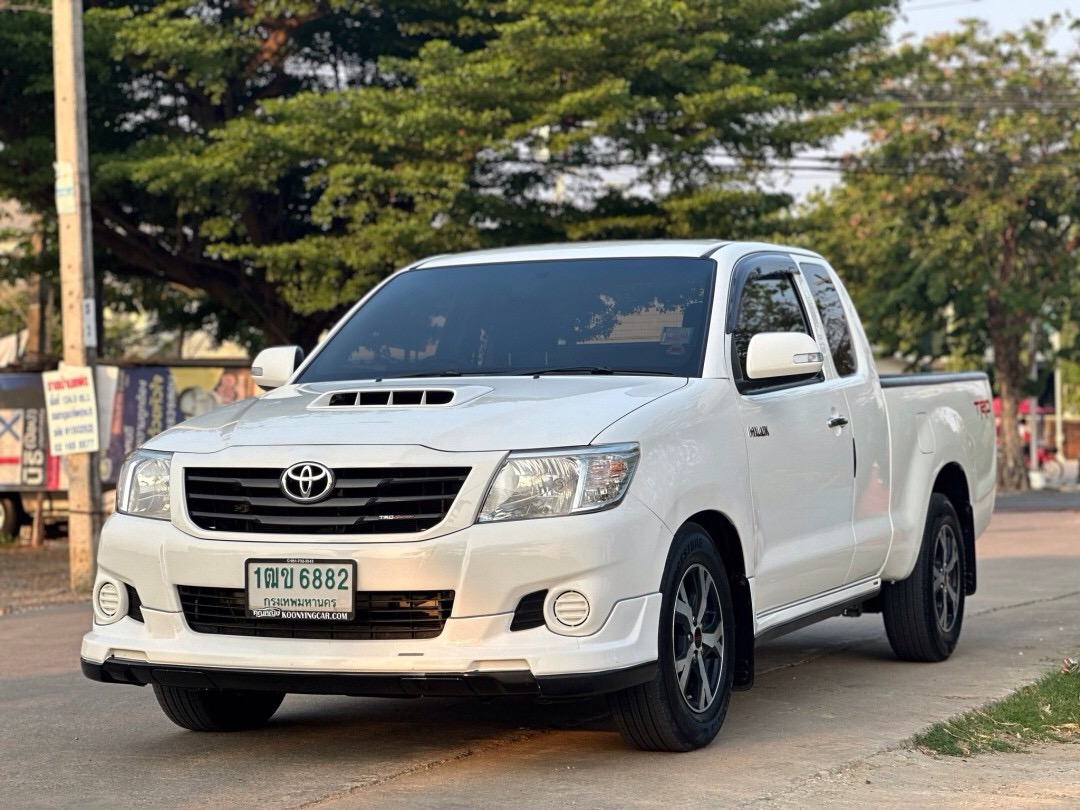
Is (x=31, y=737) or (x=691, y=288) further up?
(x=691, y=288)

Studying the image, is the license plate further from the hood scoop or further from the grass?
the grass

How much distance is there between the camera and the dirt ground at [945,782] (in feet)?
17.7

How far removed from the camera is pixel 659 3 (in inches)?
717

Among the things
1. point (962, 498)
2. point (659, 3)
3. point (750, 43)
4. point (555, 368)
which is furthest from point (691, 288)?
point (750, 43)

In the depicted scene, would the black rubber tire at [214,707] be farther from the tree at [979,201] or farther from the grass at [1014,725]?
the tree at [979,201]

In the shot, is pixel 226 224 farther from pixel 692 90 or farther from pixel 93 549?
pixel 93 549

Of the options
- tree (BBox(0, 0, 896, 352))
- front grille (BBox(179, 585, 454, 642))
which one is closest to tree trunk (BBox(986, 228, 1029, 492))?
tree (BBox(0, 0, 896, 352))

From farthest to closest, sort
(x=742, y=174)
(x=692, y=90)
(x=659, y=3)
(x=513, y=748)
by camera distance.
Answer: (x=742, y=174)
(x=692, y=90)
(x=659, y=3)
(x=513, y=748)

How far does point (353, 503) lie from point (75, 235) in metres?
9.09

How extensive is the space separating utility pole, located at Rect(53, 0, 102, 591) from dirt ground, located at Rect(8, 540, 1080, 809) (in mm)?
9246

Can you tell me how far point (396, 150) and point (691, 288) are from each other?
12.8m

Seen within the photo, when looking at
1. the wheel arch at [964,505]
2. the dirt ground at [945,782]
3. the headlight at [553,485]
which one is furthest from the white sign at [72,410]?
the dirt ground at [945,782]

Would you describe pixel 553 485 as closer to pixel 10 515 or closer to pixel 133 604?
pixel 133 604

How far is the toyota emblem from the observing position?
5.66m
